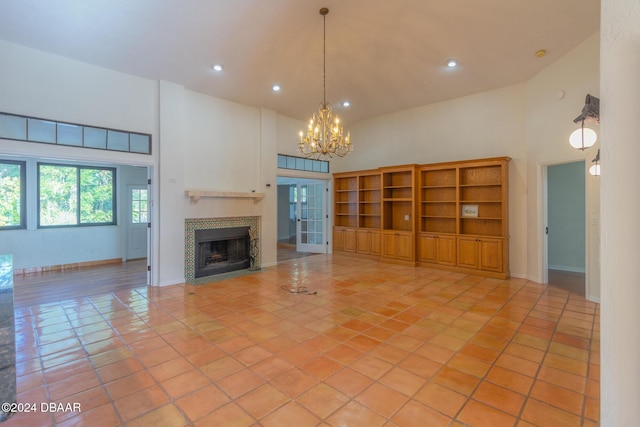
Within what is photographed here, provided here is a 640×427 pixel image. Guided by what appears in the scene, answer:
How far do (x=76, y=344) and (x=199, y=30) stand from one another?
4125 millimetres

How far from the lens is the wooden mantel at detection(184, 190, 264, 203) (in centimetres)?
553

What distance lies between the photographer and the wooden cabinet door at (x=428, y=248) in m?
6.60

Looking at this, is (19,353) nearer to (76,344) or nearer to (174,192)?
(76,344)

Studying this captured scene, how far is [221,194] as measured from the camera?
19.3 ft

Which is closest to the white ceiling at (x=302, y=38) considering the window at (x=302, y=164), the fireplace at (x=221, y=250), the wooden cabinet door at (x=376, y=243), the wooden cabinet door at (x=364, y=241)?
the window at (x=302, y=164)

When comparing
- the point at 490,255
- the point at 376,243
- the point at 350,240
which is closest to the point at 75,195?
the point at 350,240

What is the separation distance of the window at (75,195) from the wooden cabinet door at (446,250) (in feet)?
25.4

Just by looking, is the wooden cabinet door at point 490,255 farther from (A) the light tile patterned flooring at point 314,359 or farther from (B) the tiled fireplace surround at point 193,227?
(B) the tiled fireplace surround at point 193,227

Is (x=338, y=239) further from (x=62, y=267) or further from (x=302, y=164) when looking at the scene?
(x=62, y=267)

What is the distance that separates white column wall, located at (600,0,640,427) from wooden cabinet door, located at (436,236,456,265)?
18.5 ft

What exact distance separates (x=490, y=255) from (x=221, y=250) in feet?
17.8

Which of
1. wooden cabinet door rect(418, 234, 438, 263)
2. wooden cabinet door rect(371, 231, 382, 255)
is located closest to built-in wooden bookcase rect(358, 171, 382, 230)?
wooden cabinet door rect(371, 231, 382, 255)

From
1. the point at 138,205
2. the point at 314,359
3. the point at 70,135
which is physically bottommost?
the point at 314,359

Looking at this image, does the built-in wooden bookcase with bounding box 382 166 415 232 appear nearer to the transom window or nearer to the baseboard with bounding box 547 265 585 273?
the baseboard with bounding box 547 265 585 273
